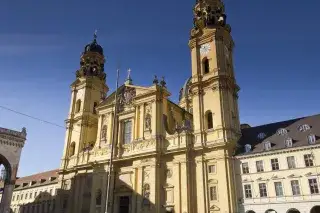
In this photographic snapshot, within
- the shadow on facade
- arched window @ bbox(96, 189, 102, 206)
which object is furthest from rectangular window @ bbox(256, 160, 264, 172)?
arched window @ bbox(96, 189, 102, 206)

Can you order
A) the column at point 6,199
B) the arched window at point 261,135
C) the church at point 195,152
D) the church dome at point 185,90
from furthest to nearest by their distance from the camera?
the church dome at point 185,90 < the arched window at point 261,135 < the column at point 6,199 < the church at point 195,152

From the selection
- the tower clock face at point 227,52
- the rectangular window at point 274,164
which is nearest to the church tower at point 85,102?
the tower clock face at point 227,52

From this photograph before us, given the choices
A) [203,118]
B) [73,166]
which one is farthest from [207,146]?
[73,166]

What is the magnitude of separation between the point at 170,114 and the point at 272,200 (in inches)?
722

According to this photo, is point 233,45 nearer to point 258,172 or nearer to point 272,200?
point 258,172

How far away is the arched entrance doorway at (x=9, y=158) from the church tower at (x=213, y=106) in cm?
2114

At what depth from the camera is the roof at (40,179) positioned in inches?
2212

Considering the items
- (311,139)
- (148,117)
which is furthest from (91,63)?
(311,139)

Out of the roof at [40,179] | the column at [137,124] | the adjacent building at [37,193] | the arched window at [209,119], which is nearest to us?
the arched window at [209,119]

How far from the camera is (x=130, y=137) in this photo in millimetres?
43219

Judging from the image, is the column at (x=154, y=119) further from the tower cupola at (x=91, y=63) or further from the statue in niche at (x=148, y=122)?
the tower cupola at (x=91, y=63)

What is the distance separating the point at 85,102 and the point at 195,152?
2279cm

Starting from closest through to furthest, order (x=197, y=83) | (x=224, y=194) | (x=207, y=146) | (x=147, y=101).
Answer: (x=224, y=194) < (x=207, y=146) < (x=197, y=83) < (x=147, y=101)

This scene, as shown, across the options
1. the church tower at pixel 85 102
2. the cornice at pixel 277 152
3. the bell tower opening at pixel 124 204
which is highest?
the church tower at pixel 85 102
